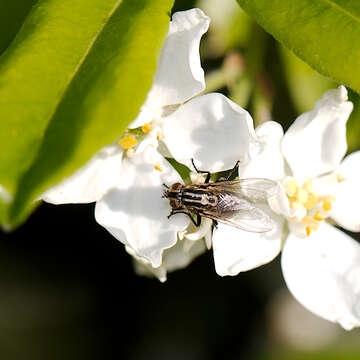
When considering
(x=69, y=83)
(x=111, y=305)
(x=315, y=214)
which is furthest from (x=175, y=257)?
(x=111, y=305)

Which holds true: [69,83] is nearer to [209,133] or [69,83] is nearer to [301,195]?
[209,133]

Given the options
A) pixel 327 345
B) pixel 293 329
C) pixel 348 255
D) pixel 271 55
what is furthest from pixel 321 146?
pixel 293 329

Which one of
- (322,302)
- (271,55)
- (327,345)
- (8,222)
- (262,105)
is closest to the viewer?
(8,222)

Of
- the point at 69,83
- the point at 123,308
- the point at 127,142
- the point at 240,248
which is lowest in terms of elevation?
the point at 123,308

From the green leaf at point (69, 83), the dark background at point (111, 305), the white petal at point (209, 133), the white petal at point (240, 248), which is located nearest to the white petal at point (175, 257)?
the white petal at point (240, 248)

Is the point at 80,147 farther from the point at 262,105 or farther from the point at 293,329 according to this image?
the point at 293,329

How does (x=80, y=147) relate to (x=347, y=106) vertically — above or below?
above

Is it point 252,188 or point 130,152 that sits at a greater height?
point 130,152

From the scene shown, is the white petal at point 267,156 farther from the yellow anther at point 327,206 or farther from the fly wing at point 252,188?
the yellow anther at point 327,206
